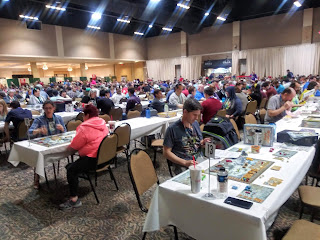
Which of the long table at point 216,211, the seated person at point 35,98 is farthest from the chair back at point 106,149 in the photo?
the seated person at point 35,98

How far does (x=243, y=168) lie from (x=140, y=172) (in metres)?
0.92

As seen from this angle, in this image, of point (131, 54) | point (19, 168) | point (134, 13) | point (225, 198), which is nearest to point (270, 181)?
point (225, 198)

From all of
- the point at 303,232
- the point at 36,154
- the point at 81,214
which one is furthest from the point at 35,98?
the point at 303,232

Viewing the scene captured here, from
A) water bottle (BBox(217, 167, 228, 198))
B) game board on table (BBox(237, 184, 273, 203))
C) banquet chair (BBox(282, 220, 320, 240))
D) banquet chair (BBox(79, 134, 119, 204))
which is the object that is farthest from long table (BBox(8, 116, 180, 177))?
banquet chair (BBox(282, 220, 320, 240))

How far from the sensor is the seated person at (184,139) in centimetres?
247

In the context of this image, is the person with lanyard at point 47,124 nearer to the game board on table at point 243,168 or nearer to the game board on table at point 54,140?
the game board on table at point 54,140

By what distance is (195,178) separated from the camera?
1.68 m

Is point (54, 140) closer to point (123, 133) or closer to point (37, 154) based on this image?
point (37, 154)

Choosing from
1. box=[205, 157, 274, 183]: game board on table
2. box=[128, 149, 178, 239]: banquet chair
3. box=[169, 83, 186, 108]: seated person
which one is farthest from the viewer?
box=[169, 83, 186, 108]: seated person

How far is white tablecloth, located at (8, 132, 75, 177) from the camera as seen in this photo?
3.02 metres

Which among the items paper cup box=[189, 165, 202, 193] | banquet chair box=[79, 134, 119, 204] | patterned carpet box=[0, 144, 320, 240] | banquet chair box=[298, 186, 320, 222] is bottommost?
patterned carpet box=[0, 144, 320, 240]

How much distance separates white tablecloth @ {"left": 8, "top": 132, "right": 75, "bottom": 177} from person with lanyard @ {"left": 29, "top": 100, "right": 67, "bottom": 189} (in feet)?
1.16

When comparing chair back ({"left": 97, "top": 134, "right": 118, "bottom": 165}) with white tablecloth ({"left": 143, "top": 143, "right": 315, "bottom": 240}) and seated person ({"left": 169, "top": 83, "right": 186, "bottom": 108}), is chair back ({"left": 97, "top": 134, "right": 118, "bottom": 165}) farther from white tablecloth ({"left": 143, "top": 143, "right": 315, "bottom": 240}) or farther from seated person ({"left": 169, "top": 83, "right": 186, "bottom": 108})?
seated person ({"left": 169, "top": 83, "right": 186, "bottom": 108})

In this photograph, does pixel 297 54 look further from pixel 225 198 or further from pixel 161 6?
pixel 225 198
